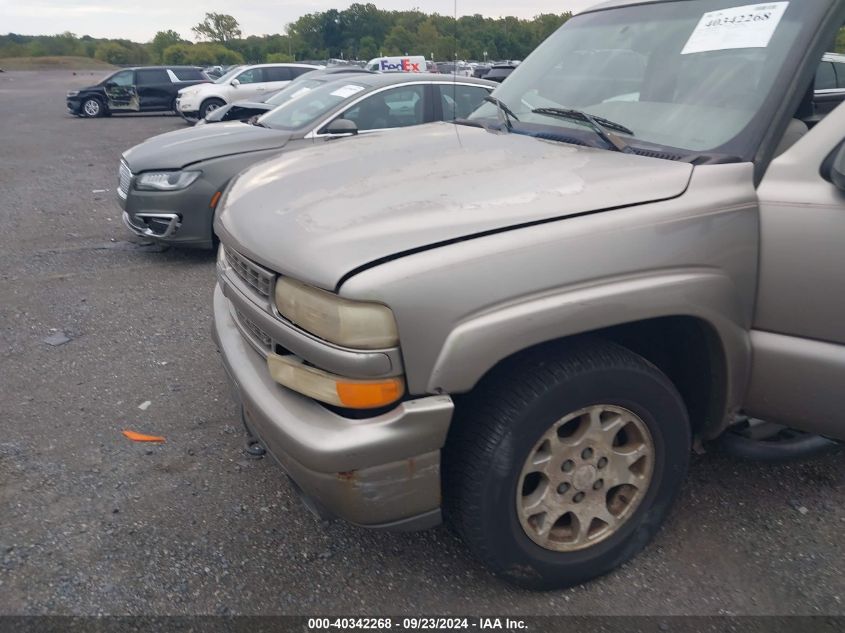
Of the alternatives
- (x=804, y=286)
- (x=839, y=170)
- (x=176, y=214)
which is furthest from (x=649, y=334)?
(x=176, y=214)

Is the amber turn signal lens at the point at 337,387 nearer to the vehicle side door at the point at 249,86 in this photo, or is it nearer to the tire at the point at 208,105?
the vehicle side door at the point at 249,86

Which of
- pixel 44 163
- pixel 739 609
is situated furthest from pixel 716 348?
pixel 44 163

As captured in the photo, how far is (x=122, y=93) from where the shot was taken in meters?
22.3

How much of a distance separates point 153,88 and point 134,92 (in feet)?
2.00

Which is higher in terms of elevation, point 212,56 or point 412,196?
point 412,196

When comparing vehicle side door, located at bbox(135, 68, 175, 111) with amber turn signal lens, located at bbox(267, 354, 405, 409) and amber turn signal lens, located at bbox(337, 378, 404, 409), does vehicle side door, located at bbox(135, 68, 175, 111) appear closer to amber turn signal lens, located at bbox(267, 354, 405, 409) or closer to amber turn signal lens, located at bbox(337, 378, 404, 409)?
amber turn signal lens, located at bbox(267, 354, 405, 409)

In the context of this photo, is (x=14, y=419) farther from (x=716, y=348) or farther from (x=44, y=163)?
(x=44, y=163)

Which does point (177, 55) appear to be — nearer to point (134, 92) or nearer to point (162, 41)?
point (162, 41)

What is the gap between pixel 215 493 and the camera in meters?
2.99

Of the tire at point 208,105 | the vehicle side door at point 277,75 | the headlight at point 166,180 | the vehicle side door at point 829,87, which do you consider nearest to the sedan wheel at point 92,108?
the tire at point 208,105

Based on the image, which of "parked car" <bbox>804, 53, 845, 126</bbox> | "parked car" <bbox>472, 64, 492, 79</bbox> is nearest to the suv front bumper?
"parked car" <bbox>804, 53, 845, 126</bbox>

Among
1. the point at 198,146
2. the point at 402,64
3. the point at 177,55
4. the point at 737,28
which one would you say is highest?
the point at 737,28

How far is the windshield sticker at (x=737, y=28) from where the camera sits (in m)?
2.51

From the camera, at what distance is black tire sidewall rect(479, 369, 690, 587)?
213 cm
